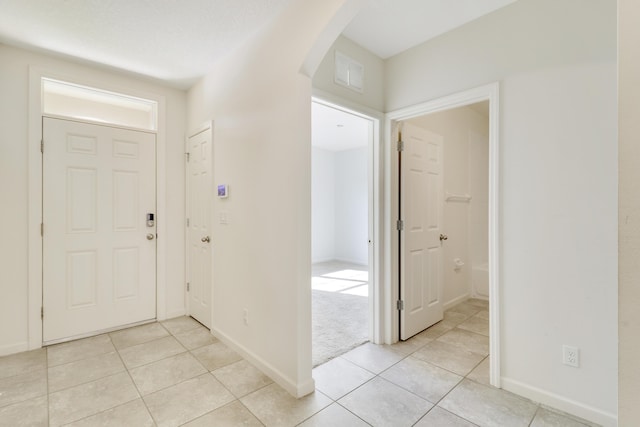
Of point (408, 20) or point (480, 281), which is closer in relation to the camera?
point (408, 20)

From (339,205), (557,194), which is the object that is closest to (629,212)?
(557,194)

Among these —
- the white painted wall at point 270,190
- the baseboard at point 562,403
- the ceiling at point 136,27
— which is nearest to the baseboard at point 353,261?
the white painted wall at point 270,190

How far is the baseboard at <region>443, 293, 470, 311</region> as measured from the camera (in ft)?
11.6

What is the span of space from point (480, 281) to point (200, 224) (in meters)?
3.63

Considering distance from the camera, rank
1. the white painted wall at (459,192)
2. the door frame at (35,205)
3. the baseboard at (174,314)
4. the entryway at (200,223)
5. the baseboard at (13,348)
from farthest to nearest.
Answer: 1. the white painted wall at (459,192)
2. the baseboard at (174,314)
3. the entryway at (200,223)
4. the door frame at (35,205)
5. the baseboard at (13,348)

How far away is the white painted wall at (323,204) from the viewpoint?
6863 mm

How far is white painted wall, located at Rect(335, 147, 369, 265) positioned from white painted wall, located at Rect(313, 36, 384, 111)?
4.02 m

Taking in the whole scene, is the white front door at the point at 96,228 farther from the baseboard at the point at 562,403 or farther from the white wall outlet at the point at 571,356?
the white wall outlet at the point at 571,356

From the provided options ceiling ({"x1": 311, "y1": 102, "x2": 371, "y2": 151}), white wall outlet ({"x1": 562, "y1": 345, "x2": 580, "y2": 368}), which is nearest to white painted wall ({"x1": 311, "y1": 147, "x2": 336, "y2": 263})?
ceiling ({"x1": 311, "y1": 102, "x2": 371, "y2": 151})

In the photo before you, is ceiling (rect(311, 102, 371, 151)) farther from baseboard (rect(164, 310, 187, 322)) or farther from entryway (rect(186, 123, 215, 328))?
baseboard (rect(164, 310, 187, 322))

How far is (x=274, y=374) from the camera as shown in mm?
2045

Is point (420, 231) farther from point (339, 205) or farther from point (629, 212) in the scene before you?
point (339, 205)

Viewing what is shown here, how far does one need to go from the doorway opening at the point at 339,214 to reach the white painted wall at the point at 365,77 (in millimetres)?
1493

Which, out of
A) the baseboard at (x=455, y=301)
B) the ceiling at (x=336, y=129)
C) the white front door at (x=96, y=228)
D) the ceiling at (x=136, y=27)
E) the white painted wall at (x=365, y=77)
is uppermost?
the ceiling at (x=336, y=129)
